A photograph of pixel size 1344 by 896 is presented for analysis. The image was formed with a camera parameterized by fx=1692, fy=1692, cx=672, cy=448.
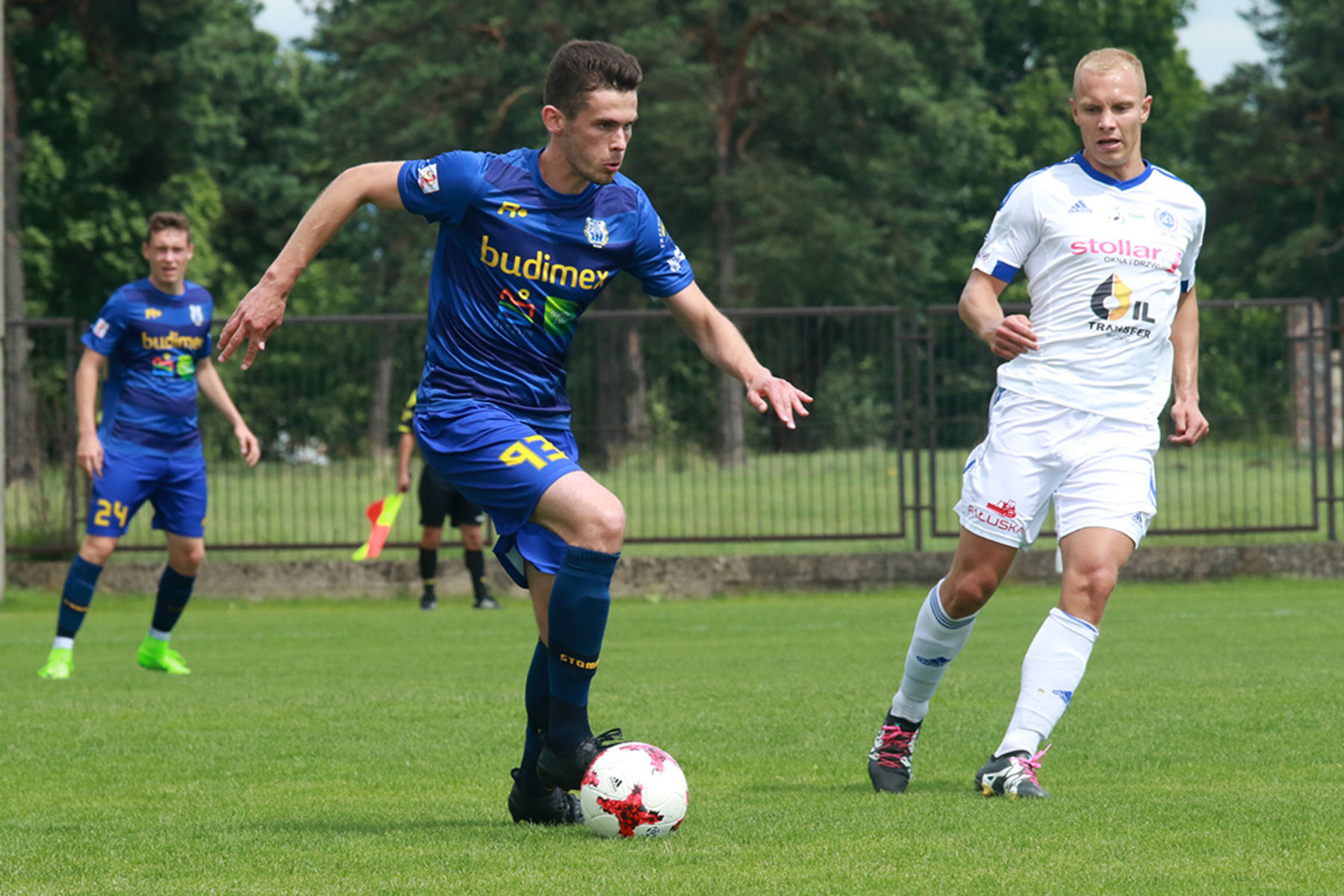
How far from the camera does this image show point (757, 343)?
17203 mm

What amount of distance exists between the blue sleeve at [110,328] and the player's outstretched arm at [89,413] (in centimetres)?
6

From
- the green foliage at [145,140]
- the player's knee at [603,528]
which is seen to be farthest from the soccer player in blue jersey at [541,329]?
the green foliage at [145,140]

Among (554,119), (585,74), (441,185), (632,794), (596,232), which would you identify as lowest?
(632,794)

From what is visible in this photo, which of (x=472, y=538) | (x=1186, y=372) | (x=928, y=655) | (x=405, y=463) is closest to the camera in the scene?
(x=928, y=655)

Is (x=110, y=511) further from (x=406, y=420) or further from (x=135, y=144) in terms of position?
(x=135, y=144)

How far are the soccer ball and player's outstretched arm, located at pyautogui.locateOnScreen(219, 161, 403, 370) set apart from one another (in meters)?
1.59

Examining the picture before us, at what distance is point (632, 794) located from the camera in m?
4.85

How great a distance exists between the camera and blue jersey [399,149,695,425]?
5.23 m

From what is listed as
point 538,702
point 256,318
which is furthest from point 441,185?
point 538,702

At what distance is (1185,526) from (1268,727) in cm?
1038

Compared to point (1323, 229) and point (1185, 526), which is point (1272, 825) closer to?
point (1185, 526)

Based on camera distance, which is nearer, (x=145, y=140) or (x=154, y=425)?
(x=154, y=425)

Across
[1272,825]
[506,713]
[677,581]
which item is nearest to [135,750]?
[506,713]

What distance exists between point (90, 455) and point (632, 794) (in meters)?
6.04
